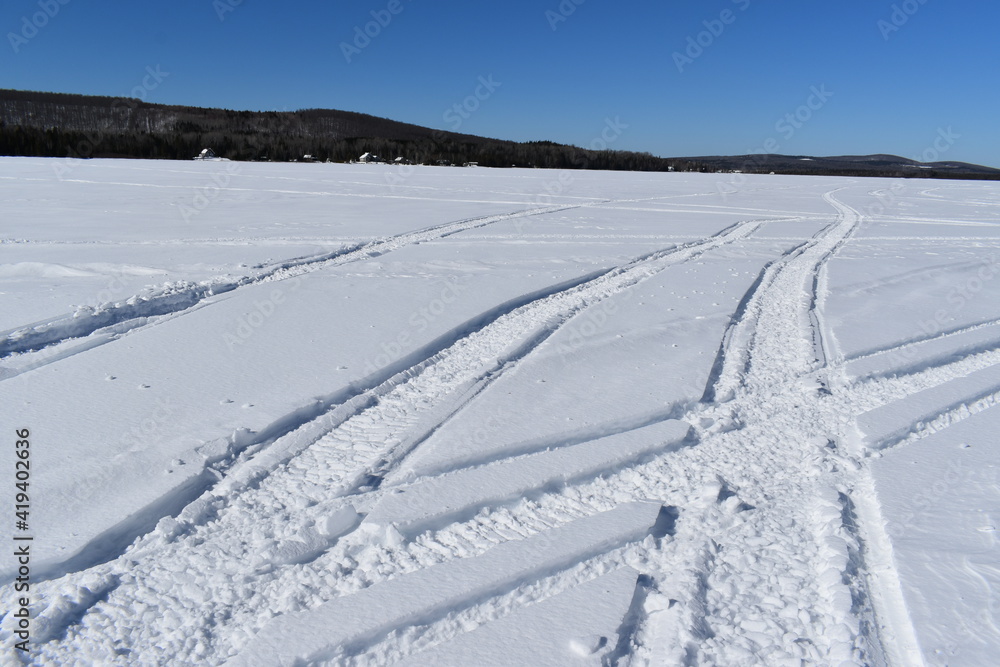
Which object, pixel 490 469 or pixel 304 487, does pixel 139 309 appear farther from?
pixel 490 469

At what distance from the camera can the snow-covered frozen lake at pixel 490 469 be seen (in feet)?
6.96

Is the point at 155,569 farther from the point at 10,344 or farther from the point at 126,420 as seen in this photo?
the point at 10,344

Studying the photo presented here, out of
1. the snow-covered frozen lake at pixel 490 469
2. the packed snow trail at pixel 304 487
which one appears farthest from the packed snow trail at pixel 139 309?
the packed snow trail at pixel 304 487

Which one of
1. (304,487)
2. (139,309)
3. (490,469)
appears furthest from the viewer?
(139,309)

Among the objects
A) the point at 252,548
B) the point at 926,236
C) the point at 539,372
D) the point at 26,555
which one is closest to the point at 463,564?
the point at 252,548

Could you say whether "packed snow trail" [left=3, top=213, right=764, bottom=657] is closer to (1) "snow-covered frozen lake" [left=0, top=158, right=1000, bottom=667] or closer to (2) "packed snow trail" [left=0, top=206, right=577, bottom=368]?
(1) "snow-covered frozen lake" [left=0, top=158, right=1000, bottom=667]

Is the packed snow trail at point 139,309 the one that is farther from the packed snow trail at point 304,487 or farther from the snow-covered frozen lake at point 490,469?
the packed snow trail at point 304,487

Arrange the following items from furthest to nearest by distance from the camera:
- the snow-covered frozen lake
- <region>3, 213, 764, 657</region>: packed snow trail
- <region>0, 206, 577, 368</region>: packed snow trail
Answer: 1. <region>0, 206, 577, 368</region>: packed snow trail
2. <region>3, 213, 764, 657</region>: packed snow trail
3. the snow-covered frozen lake

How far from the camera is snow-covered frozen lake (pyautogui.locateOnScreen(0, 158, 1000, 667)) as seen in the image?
83.5 inches

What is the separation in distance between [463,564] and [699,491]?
120cm

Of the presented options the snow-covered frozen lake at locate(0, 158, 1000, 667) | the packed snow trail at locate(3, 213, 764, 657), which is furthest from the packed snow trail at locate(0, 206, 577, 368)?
the packed snow trail at locate(3, 213, 764, 657)

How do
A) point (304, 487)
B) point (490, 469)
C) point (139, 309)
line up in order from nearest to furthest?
point (304, 487)
point (490, 469)
point (139, 309)

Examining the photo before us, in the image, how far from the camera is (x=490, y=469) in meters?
3.11

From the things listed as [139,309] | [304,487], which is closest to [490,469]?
[304,487]
